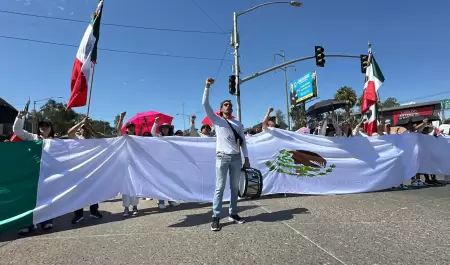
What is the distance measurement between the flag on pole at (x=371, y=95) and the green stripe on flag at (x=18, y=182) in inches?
292

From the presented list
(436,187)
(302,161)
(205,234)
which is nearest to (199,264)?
(205,234)

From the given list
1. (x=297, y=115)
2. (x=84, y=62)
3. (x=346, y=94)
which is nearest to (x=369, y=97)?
(x=84, y=62)

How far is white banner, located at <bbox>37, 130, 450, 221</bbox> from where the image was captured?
498 centimetres

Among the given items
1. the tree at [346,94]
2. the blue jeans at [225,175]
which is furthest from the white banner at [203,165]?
the tree at [346,94]

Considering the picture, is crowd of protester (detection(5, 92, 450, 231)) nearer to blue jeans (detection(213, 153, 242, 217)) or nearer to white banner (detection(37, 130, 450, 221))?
blue jeans (detection(213, 153, 242, 217))

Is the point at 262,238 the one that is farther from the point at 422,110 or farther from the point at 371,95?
the point at 422,110

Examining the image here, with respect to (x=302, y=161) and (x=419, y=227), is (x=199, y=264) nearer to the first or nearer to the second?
(x=419, y=227)

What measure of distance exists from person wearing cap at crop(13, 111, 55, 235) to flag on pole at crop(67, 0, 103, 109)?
0.49 metres

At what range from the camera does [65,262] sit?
329cm

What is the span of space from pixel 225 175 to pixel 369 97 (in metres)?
5.49

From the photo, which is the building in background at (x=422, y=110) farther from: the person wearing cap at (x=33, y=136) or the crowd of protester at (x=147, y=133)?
the person wearing cap at (x=33, y=136)

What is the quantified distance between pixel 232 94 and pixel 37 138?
46.2ft

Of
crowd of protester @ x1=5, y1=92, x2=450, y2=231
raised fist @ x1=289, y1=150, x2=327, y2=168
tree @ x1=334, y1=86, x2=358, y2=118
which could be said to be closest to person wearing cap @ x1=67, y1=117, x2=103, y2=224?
crowd of protester @ x1=5, y1=92, x2=450, y2=231

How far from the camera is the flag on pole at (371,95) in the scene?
8117 millimetres
